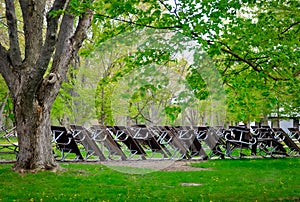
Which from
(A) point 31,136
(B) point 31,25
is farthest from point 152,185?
(B) point 31,25

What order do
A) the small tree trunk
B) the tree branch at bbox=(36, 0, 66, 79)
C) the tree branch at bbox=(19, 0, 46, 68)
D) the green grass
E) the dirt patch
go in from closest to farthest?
the green grass → the tree branch at bbox=(36, 0, 66, 79) → the small tree trunk → the tree branch at bbox=(19, 0, 46, 68) → the dirt patch

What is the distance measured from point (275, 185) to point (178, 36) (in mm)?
4053

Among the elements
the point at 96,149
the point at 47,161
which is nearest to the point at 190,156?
the point at 96,149

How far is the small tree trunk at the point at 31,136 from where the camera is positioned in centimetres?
901

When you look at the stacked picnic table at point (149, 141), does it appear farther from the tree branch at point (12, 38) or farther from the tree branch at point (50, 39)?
the tree branch at point (50, 39)

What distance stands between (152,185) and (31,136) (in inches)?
111

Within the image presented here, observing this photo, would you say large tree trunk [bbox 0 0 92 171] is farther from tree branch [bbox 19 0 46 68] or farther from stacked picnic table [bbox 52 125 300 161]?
stacked picnic table [bbox 52 125 300 161]

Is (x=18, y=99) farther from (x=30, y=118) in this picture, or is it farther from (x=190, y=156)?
(x=190, y=156)

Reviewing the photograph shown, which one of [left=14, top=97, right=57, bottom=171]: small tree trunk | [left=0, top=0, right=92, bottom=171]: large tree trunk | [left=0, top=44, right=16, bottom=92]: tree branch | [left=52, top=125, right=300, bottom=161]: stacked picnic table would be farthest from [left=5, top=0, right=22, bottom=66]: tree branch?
[left=52, top=125, right=300, bottom=161]: stacked picnic table

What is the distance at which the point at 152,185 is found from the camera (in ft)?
26.1

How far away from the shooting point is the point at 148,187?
774 centimetres

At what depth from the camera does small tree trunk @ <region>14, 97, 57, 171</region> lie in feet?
29.6

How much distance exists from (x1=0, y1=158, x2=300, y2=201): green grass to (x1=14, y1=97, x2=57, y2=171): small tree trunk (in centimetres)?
33

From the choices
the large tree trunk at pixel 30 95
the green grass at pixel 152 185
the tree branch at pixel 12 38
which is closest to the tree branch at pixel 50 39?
the large tree trunk at pixel 30 95
